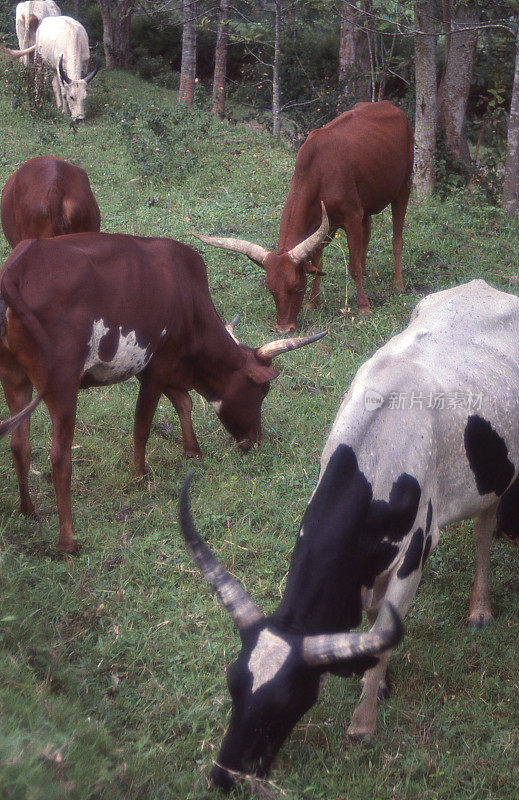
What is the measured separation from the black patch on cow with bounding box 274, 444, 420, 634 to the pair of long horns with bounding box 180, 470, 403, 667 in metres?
0.14

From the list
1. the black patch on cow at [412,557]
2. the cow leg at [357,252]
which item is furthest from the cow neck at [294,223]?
the black patch on cow at [412,557]

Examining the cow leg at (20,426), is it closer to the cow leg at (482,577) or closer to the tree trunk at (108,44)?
the cow leg at (482,577)

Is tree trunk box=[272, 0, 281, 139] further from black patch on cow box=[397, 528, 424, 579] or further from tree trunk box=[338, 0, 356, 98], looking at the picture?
black patch on cow box=[397, 528, 424, 579]

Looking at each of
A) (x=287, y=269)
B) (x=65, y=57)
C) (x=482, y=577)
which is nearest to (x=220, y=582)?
(x=482, y=577)

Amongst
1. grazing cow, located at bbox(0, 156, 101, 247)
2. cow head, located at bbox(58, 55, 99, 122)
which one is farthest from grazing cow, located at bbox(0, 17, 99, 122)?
grazing cow, located at bbox(0, 156, 101, 247)

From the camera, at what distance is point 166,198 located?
1067 cm

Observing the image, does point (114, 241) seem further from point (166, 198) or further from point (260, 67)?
point (260, 67)

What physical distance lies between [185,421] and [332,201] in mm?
3448

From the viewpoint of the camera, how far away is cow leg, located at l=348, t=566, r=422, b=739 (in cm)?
333

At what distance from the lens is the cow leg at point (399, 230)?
878 cm

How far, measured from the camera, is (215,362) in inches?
223

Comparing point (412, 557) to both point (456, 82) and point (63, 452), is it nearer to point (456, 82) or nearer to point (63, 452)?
point (63, 452)

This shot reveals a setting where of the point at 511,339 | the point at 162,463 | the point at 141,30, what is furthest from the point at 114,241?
the point at 141,30

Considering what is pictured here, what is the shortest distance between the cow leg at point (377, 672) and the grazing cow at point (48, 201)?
14.9 feet
